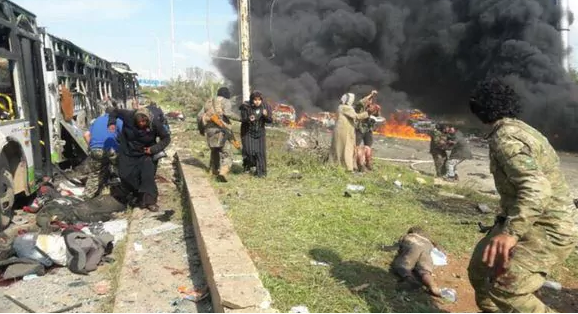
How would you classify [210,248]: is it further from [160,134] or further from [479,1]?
[479,1]

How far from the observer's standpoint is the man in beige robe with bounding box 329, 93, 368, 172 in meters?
8.67

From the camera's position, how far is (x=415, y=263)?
374cm

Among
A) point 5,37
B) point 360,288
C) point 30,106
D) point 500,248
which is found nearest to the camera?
point 500,248

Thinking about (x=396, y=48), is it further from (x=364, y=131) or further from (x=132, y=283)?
(x=132, y=283)

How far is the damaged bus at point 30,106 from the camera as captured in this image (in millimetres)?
5910

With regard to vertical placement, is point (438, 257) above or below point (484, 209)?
above

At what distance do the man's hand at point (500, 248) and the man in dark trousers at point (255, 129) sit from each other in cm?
519

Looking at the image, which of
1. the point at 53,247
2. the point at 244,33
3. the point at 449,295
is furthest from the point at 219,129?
the point at 244,33

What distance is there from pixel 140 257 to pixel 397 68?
25.7 m

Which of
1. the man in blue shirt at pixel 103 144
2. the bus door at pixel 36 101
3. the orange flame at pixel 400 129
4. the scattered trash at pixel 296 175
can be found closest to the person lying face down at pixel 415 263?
the scattered trash at pixel 296 175

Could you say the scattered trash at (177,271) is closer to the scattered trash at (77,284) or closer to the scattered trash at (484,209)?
the scattered trash at (77,284)

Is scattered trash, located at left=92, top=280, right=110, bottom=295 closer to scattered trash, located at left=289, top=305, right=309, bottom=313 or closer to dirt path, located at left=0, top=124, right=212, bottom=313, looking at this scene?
dirt path, located at left=0, top=124, right=212, bottom=313

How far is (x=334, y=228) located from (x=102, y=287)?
2066 millimetres

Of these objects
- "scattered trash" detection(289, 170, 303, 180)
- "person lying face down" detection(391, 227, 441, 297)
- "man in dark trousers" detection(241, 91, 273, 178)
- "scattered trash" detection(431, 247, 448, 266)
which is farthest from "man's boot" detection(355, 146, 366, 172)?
"person lying face down" detection(391, 227, 441, 297)
